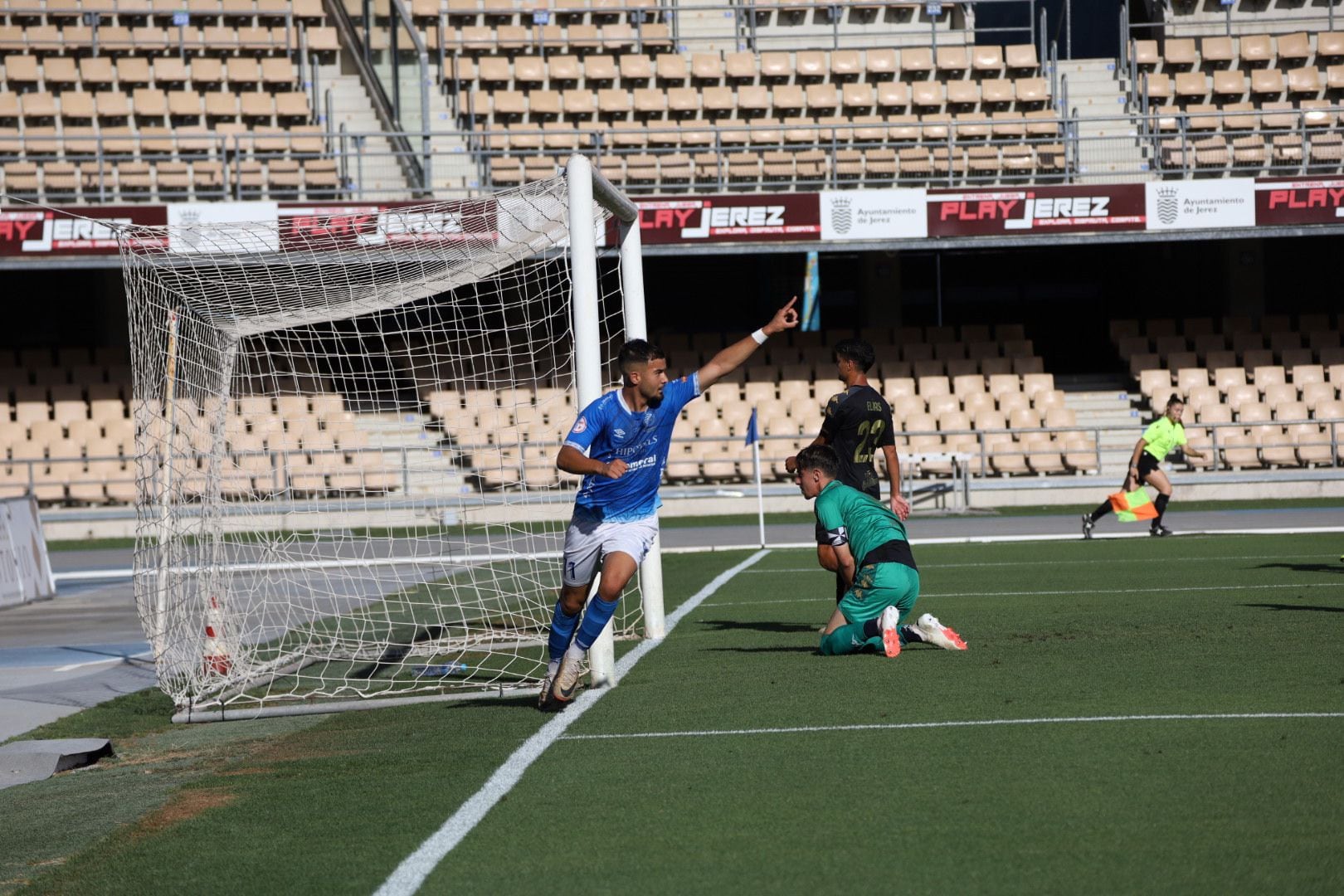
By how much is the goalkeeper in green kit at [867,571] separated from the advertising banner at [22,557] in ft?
32.4

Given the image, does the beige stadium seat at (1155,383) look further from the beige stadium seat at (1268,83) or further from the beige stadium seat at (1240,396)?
the beige stadium seat at (1268,83)

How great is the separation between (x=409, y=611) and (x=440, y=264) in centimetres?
371

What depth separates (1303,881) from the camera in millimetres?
3965

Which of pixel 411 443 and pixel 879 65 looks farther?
pixel 879 65

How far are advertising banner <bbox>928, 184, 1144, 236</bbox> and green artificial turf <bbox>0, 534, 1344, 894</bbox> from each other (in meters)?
15.9

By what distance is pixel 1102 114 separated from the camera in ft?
99.7

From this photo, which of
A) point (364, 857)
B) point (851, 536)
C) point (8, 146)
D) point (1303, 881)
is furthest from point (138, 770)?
point (8, 146)

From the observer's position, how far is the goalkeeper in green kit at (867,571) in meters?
8.45

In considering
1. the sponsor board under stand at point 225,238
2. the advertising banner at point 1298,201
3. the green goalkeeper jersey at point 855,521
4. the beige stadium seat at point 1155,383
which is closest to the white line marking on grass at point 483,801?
the green goalkeeper jersey at point 855,521

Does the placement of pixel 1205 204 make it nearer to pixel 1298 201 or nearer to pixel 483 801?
pixel 1298 201

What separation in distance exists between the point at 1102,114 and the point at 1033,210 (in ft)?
24.2

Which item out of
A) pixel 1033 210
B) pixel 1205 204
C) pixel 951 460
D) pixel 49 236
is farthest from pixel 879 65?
pixel 49 236

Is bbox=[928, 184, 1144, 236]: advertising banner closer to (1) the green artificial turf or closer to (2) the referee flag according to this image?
(2) the referee flag

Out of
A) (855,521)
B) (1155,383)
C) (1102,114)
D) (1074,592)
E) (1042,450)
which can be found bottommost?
(1074,592)
